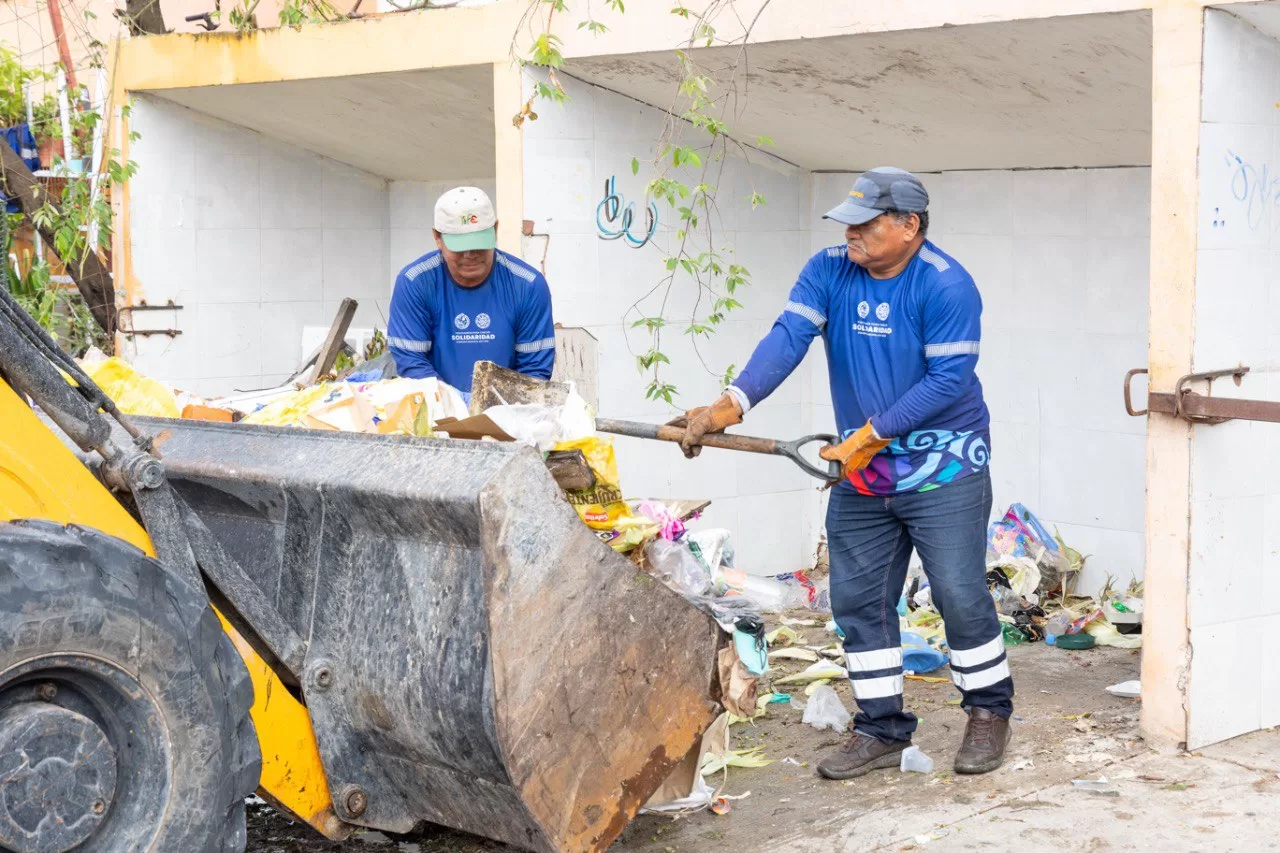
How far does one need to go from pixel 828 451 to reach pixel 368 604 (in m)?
1.55

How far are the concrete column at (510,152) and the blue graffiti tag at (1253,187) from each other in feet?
9.57

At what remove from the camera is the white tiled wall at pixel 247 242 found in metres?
8.27

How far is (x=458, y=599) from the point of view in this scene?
3.31m

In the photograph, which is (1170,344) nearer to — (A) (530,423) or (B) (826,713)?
(B) (826,713)

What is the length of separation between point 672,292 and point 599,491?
2.59 meters

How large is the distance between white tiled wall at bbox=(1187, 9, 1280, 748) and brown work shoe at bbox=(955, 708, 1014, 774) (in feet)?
1.97

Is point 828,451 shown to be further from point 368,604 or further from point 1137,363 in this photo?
point 1137,363

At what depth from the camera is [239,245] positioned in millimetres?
8617

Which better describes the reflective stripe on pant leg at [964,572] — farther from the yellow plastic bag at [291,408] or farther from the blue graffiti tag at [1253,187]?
the yellow plastic bag at [291,408]

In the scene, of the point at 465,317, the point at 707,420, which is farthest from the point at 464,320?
the point at 707,420

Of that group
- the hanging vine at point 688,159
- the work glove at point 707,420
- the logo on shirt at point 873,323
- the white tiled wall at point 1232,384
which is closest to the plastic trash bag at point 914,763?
the white tiled wall at point 1232,384

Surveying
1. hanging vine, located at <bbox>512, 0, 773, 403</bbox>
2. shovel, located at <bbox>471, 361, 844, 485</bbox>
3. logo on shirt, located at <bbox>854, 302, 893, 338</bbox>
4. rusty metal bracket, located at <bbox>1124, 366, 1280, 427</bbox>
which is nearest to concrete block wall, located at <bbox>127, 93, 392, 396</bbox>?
hanging vine, located at <bbox>512, 0, 773, 403</bbox>

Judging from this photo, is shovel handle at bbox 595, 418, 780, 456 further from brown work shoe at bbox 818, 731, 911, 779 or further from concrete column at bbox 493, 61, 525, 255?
concrete column at bbox 493, 61, 525, 255

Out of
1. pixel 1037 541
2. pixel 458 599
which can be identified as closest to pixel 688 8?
pixel 1037 541
